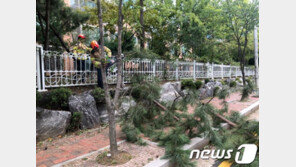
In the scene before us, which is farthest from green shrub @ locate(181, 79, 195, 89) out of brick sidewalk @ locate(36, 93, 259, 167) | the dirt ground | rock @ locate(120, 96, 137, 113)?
the dirt ground

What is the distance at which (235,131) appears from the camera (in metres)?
4.17

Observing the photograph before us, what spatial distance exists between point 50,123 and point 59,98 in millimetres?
686

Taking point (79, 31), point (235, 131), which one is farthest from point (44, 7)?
point (235, 131)

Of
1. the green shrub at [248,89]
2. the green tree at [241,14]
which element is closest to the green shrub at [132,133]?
the green shrub at [248,89]

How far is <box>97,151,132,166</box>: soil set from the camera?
3287 mm

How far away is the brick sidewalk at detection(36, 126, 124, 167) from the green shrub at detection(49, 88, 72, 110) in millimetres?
782

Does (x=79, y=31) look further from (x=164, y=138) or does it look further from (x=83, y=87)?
(x=164, y=138)

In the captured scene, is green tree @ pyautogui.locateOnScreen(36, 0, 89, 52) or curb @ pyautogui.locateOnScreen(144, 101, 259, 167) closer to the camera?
curb @ pyautogui.locateOnScreen(144, 101, 259, 167)

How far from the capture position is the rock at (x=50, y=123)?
429 cm

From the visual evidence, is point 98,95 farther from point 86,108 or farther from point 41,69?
point 41,69

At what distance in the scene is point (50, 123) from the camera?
440 cm

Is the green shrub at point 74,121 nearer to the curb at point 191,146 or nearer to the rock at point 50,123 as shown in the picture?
the rock at point 50,123

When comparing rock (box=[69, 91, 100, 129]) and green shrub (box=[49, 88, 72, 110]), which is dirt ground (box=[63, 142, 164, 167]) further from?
green shrub (box=[49, 88, 72, 110])

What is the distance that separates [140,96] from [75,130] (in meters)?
1.70
